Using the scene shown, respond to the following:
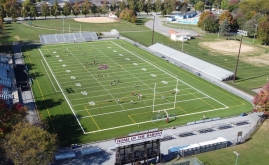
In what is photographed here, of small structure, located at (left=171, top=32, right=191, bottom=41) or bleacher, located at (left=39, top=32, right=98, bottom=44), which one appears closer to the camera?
bleacher, located at (left=39, top=32, right=98, bottom=44)

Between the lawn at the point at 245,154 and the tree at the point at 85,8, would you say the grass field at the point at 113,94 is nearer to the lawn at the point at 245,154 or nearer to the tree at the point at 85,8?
the lawn at the point at 245,154

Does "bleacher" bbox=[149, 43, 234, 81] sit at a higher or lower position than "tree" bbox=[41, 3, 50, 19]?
lower

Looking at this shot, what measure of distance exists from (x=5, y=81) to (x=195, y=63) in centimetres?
3694

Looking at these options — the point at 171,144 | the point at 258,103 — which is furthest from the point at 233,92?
the point at 171,144

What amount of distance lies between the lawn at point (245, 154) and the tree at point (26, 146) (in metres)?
16.4

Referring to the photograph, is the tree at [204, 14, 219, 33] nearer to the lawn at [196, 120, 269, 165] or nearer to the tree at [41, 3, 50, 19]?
the tree at [41, 3, 50, 19]

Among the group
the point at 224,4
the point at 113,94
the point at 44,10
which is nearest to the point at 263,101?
the point at 113,94

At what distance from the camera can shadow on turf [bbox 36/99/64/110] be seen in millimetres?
42106

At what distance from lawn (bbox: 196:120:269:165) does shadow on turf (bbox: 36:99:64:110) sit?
22058 mm

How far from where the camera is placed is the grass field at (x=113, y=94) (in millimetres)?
38438

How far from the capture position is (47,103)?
43312 millimetres

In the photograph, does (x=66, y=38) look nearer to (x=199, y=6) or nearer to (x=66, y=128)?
(x=66, y=128)

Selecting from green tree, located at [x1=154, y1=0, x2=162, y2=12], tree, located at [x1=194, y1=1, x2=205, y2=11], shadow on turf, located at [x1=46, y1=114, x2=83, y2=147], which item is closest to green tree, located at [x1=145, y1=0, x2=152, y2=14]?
green tree, located at [x1=154, y1=0, x2=162, y2=12]

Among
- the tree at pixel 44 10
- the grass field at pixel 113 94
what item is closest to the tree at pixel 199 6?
the tree at pixel 44 10
